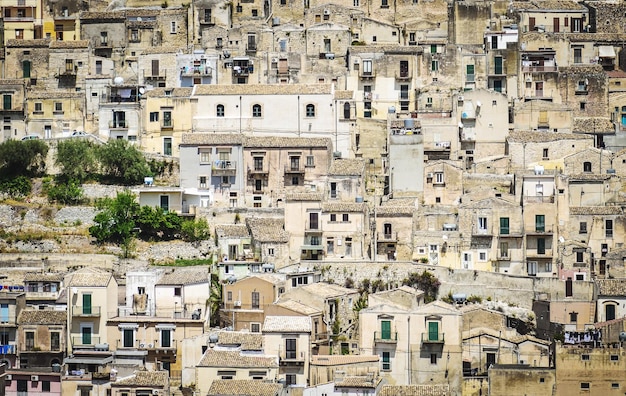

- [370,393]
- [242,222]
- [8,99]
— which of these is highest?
[8,99]

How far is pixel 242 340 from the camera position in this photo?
216ft

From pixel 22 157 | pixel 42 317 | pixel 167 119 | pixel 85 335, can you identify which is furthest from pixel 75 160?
pixel 85 335

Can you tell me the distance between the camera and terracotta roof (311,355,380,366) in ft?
215

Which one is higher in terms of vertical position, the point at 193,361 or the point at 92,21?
the point at 92,21

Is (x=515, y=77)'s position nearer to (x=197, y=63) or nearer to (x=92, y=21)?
(x=197, y=63)

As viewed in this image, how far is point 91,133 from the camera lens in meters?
82.7

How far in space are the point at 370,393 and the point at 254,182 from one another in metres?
17.4

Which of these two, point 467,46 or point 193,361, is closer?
point 193,361

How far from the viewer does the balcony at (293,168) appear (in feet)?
255

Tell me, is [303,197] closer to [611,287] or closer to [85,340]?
[85,340]

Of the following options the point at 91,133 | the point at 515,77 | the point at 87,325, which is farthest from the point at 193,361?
the point at 515,77

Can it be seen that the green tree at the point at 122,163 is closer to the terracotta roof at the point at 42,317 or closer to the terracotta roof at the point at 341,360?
the terracotta roof at the point at 42,317

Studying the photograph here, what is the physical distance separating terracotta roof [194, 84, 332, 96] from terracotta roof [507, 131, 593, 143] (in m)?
8.03

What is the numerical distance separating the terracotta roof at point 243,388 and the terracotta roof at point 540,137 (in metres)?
20.8
